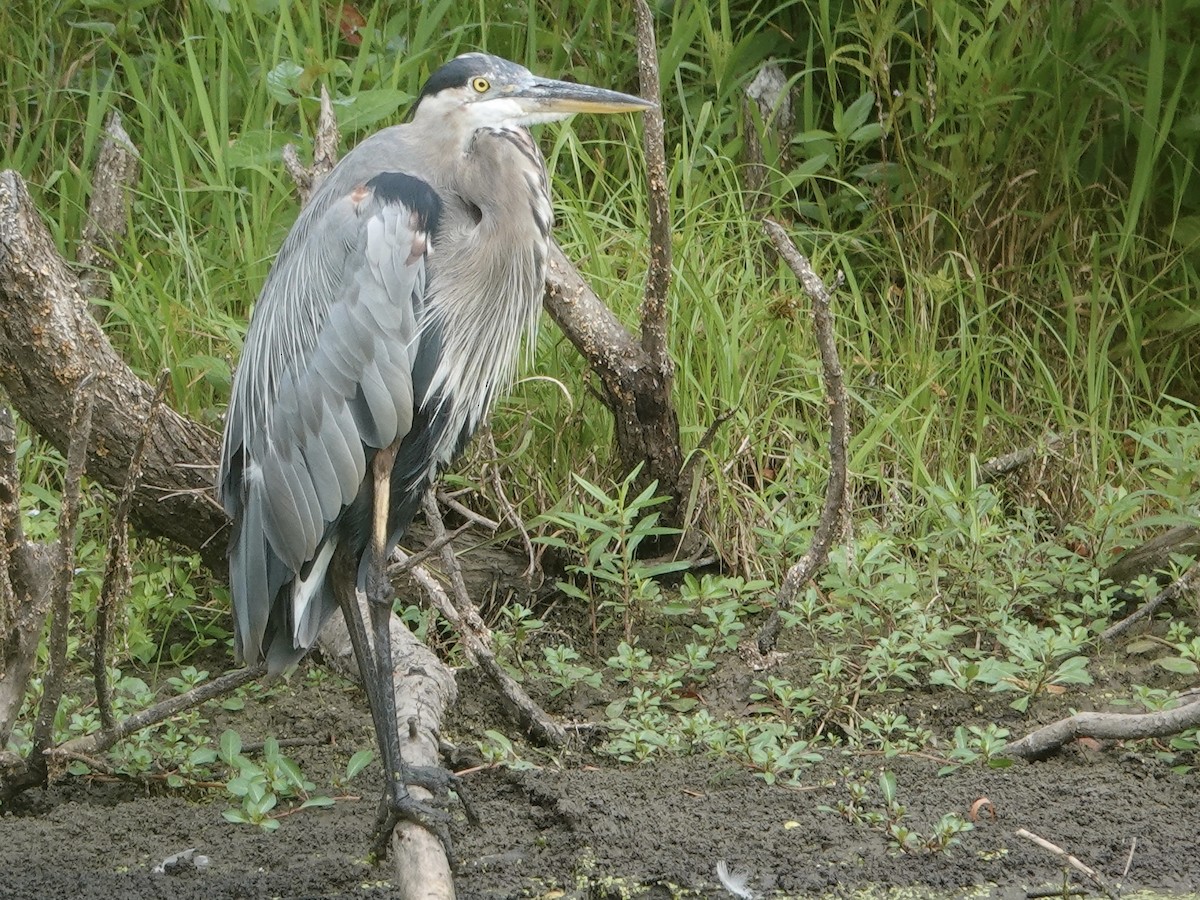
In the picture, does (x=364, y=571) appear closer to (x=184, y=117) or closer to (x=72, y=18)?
(x=184, y=117)

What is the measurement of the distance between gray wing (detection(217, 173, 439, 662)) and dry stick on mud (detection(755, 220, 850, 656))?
783mm

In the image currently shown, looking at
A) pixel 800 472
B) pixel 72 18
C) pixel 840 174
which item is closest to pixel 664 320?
pixel 800 472

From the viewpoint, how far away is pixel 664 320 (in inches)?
139

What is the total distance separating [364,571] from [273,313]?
0.57m

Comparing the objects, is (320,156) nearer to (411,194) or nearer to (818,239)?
(411,194)

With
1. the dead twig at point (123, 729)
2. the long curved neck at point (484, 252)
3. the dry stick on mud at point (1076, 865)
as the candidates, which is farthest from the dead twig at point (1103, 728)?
the dead twig at point (123, 729)

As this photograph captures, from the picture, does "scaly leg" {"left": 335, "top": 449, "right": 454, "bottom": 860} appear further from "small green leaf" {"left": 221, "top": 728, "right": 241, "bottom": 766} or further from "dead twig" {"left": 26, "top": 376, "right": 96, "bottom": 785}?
"dead twig" {"left": 26, "top": 376, "right": 96, "bottom": 785}

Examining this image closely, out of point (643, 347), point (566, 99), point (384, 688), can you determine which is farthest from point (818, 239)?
point (384, 688)

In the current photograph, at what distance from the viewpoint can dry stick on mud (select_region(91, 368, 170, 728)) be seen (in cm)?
243

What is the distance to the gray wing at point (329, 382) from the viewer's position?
2883 millimetres

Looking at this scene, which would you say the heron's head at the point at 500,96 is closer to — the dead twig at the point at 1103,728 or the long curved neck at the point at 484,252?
the long curved neck at the point at 484,252

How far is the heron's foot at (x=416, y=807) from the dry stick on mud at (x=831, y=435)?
0.94 metres

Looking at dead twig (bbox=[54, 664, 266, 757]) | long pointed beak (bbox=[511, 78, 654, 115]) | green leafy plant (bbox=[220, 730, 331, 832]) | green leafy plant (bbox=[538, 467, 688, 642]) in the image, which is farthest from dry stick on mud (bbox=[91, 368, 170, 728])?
green leafy plant (bbox=[538, 467, 688, 642])

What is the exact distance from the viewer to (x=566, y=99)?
115 inches
